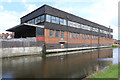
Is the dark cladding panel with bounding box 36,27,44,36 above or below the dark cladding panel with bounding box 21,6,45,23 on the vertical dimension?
below

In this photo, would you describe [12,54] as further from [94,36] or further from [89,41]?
[94,36]

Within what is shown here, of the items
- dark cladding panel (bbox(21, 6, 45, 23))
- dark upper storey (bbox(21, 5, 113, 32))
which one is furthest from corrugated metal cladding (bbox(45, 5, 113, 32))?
dark cladding panel (bbox(21, 6, 45, 23))

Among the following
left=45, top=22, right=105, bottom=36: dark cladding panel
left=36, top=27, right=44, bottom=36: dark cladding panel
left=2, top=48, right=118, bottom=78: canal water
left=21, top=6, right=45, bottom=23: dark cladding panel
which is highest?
left=21, top=6, right=45, bottom=23: dark cladding panel

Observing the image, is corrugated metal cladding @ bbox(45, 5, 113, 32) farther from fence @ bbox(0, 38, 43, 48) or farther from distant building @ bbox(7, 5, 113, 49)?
fence @ bbox(0, 38, 43, 48)

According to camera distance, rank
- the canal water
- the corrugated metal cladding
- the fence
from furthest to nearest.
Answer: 1. the corrugated metal cladding
2. the fence
3. the canal water

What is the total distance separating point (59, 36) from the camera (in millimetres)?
31625

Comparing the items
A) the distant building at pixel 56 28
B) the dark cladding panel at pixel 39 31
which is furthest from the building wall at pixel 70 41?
the dark cladding panel at pixel 39 31

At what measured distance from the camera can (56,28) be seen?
30859 millimetres

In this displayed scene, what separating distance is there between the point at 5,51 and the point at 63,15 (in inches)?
801

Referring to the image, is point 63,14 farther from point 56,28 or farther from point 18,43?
point 18,43

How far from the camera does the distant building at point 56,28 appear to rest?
27805 mm

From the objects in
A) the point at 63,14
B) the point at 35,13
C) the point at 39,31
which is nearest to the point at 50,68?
the point at 39,31

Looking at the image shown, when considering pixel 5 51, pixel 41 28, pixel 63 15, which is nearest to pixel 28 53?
pixel 5 51

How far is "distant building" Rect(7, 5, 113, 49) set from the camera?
27805mm
